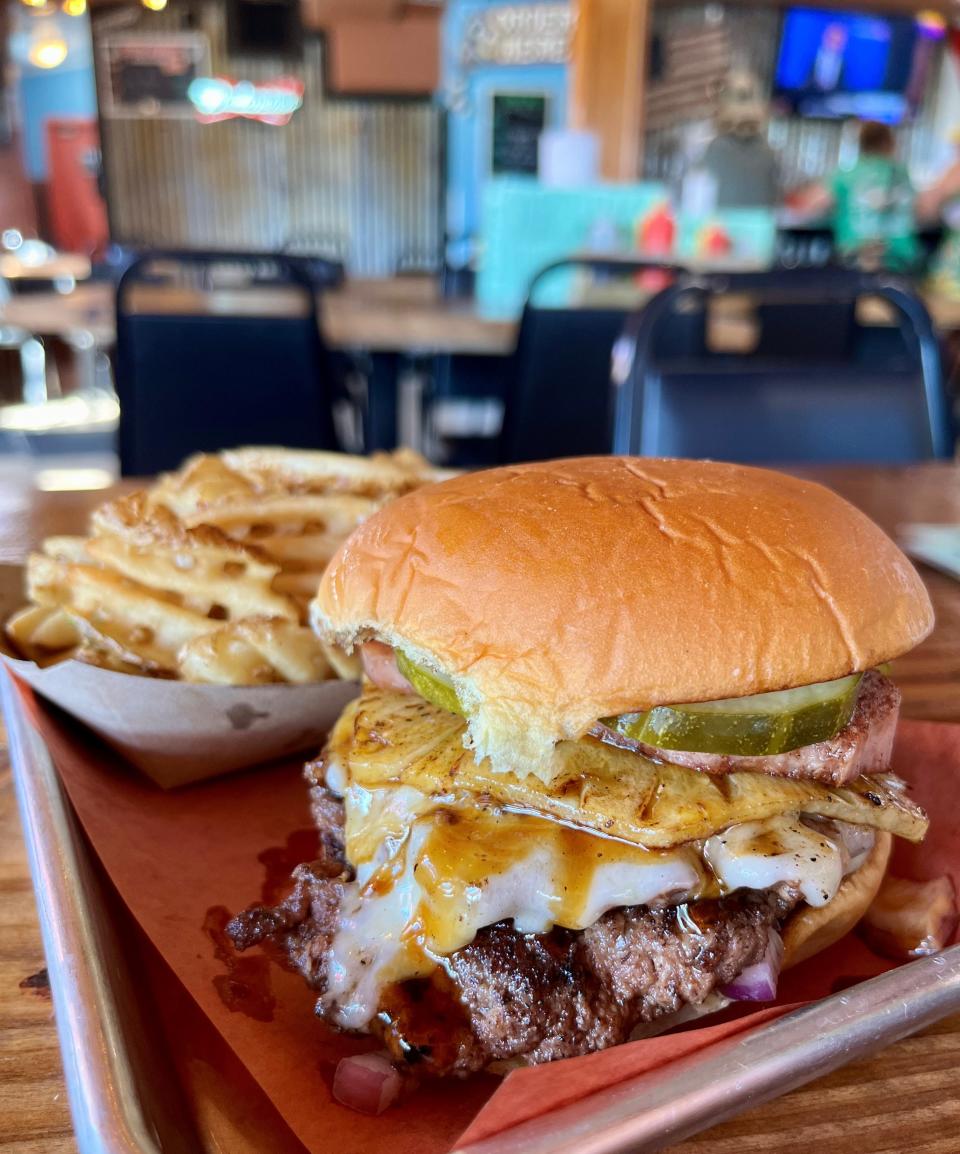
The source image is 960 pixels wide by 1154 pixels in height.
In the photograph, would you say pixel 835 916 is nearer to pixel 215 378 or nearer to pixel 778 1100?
pixel 778 1100

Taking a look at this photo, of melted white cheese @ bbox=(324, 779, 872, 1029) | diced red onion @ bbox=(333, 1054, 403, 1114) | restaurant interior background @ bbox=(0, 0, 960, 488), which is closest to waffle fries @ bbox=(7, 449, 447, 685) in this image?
melted white cheese @ bbox=(324, 779, 872, 1029)

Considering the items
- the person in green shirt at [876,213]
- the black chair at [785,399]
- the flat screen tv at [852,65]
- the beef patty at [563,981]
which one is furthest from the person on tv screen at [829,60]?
the beef patty at [563,981]

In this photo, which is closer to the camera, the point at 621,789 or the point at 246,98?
the point at 621,789

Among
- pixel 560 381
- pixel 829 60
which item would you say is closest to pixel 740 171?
pixel 560 381

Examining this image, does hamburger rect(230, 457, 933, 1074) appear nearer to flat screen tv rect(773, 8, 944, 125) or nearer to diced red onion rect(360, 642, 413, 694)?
diced red onion rect(360, 642, 413, 694)

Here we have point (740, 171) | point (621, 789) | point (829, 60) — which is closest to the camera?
point (621, 789)

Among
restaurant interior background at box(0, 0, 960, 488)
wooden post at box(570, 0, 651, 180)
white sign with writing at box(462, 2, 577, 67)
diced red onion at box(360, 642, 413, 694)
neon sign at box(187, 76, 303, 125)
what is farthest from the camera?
neon sign at box(187, 76, 303, 125)
